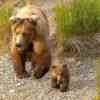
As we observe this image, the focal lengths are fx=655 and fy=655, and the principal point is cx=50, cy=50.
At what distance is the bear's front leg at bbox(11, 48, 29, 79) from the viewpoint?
664 cm

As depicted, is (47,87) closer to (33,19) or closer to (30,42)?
(30,42)

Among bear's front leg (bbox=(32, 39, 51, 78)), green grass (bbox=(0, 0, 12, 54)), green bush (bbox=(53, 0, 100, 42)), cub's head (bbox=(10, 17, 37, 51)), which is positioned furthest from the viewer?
green grass (bbox=(0, 0, 12, 54))

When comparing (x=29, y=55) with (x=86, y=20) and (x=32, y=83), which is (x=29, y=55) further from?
(x=86, y=20)

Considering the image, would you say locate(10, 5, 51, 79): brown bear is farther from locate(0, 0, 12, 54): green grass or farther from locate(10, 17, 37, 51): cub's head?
locate(0, 0, 12, 54): green grass

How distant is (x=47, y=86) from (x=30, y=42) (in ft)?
2.80

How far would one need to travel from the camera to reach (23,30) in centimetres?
635

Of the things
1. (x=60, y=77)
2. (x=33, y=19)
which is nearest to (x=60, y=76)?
(x=60, y=77)

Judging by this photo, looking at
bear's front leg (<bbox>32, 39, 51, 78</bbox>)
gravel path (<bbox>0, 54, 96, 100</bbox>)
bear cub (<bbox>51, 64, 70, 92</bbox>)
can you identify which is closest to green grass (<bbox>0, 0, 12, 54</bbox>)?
gravel path (<bbox>0, 54, 96, 100</bbox>)

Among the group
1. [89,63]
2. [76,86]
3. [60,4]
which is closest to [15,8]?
[60,4]

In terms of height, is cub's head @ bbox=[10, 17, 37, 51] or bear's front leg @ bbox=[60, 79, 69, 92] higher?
cub's head @ bbox=[10, 17, 37, 51]

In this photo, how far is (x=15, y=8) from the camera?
877 centimetres

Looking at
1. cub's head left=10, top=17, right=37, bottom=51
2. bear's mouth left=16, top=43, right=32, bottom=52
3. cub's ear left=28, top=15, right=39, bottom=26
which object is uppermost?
cub's ear left=28, top=15, right=39, bottom=26

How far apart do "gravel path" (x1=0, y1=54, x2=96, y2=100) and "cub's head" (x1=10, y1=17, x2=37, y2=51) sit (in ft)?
2.41

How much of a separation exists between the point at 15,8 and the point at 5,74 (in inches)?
54.9
